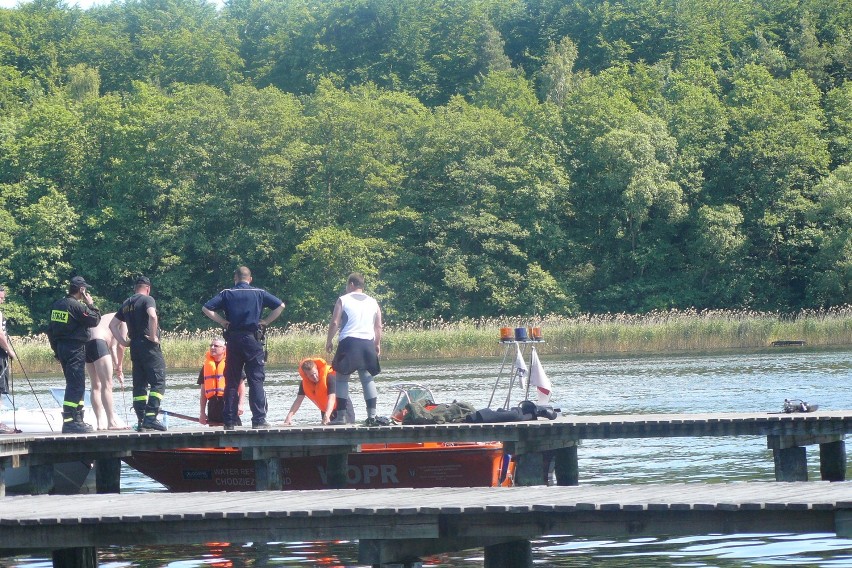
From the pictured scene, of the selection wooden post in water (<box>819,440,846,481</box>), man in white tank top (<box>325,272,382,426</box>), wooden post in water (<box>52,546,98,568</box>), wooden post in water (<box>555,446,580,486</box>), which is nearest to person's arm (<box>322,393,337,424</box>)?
man in white tank top (<box>325,272,382,426</box>)

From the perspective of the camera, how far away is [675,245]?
217ft

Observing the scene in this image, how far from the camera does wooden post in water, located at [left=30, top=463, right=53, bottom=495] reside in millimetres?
14555

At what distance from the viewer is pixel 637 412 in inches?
891

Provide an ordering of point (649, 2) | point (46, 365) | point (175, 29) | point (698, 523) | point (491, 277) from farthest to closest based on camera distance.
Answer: point (175, 29) → point (649, 2) → point (491, 277) → point (46, 365) → point (698, 523)

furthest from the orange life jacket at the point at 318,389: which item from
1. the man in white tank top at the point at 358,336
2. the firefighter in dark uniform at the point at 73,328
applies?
the firefighter in dark uniform at the point at 73,328

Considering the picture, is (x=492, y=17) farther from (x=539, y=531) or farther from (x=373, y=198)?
(x=539, y=531)

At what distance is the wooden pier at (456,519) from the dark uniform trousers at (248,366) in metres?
4.41

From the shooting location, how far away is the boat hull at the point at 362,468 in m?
14.4

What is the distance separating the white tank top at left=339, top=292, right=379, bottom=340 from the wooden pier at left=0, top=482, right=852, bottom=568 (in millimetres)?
4663

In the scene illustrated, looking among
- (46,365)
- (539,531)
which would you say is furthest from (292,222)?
(539,531)


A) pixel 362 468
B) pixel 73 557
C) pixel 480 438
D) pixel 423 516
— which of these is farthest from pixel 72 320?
pixel 423 516

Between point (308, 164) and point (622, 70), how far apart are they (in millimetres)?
22215

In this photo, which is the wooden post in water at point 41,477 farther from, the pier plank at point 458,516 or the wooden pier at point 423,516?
the pier plank at point 458,516

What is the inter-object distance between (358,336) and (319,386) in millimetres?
1753
